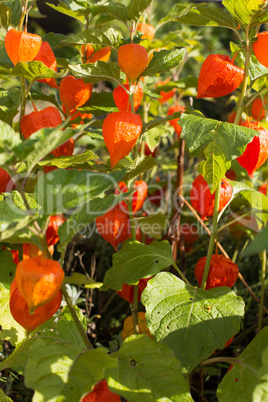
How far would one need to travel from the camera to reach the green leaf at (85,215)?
544 millimetres

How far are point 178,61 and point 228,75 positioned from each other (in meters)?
0.14

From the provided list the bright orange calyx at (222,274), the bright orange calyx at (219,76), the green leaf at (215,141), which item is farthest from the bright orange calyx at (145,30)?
the bright orange calyx at (222,274)

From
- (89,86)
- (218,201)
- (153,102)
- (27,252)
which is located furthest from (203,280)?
(153,102)

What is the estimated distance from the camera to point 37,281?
0.48 m

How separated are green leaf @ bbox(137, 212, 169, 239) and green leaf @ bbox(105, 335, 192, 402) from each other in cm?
39

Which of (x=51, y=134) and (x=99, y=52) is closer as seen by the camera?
(x=51, y=134)

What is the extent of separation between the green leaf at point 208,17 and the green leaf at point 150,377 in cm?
60

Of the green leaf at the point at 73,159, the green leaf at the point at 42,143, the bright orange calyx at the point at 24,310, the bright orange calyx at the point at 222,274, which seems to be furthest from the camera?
the bright orange calyx at the point at 222,274

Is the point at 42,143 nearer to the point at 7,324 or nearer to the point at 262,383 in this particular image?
the point at 262,383

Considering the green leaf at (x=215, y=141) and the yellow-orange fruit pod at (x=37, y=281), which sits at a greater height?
the green leaf at (x=215, y=141)

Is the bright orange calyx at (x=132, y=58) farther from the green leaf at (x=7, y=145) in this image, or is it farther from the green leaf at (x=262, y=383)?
the green leaf at (x=262, y=383)

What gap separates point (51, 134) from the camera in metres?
0.43

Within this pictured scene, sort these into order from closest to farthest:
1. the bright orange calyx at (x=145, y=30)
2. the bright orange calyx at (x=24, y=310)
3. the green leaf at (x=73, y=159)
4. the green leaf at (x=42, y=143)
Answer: the green leaf at (x=42, y=143) < the bright orange calyx at (x=24, y=310) < the green leaf at (x=73, y=159) < the bright orange calyx at (x=145, y=30)

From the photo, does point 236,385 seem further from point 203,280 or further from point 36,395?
point 36,395
